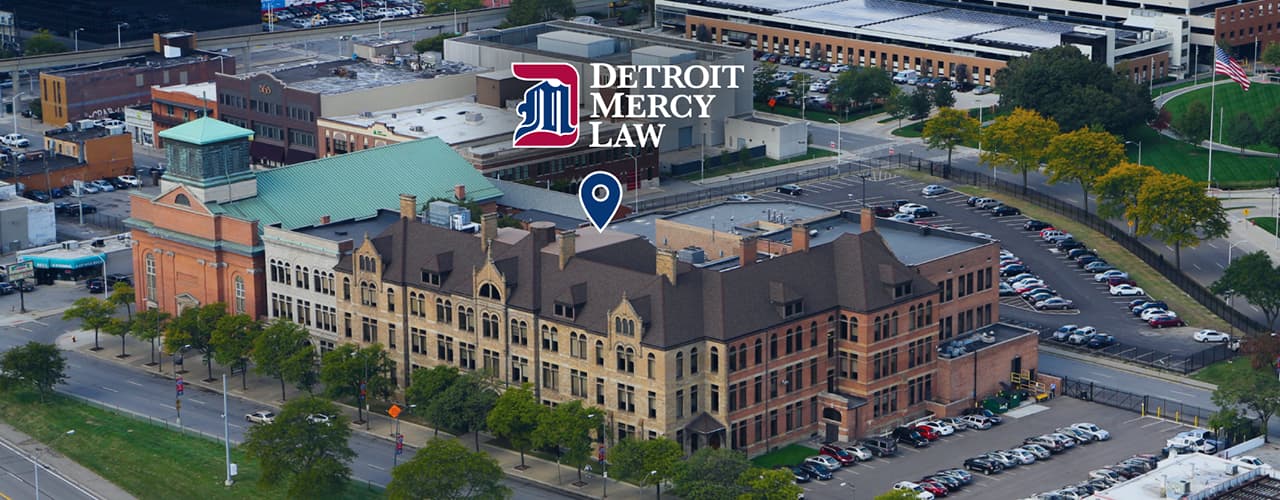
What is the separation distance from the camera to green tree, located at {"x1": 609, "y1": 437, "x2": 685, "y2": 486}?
155125 millimetres

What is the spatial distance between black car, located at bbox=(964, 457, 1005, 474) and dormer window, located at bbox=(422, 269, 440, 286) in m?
42.1

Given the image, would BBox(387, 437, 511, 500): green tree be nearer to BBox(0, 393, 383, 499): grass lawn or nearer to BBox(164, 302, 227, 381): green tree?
BBox(0, 393, 383, 499): grass lawn

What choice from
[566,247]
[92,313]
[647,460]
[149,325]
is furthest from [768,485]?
[92,313]

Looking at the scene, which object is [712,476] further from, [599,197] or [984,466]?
[599,197]

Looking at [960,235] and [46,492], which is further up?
[960,235]

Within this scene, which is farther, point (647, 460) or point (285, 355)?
point (285, 355)

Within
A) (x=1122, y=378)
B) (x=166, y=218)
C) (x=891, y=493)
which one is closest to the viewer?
(x=891, y=493)

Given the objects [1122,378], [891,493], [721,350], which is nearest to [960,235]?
[1122,378]

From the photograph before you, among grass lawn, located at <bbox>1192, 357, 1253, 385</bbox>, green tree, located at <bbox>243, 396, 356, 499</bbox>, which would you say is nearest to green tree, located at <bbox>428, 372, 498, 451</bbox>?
green tree, located at <bbox>243, 396, 356, 499</bbox>

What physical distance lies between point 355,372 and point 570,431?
23.0 meters

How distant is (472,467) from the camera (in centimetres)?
14875

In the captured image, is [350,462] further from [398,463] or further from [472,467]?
[472,467]

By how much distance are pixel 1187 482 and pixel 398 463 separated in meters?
57.9

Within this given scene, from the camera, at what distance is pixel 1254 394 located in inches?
6496
